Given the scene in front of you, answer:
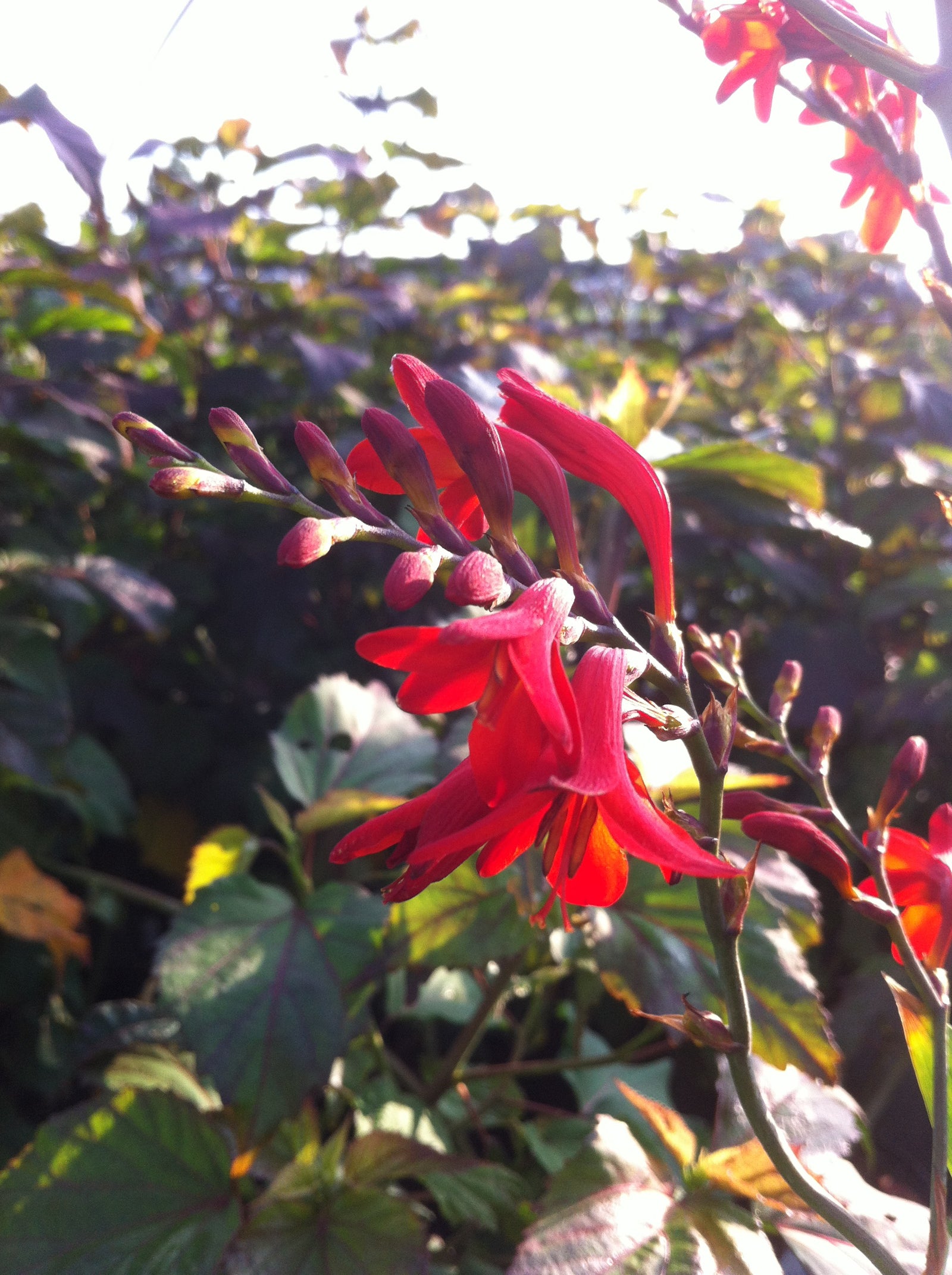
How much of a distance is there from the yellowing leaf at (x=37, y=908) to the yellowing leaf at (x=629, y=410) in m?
1.09

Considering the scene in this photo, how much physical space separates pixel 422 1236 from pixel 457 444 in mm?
778

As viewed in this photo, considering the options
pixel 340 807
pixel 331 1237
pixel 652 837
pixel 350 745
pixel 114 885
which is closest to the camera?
pixel 652 837

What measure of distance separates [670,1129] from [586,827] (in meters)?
0.48

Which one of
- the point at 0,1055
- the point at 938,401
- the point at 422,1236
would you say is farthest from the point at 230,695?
the point at 938,401

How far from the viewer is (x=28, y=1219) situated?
90cm

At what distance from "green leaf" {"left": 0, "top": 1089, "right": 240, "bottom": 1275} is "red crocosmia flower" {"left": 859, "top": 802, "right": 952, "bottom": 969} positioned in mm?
722

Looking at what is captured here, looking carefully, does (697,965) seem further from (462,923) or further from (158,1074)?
(158,1074)

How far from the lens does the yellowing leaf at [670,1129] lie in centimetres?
84

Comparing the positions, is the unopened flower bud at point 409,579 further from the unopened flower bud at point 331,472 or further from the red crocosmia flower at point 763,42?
the red crocosmia flower at point 763,42

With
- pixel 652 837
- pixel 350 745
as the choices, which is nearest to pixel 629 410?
pixel 350 745

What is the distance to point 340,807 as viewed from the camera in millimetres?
1062

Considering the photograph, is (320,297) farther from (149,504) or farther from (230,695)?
(230,695)

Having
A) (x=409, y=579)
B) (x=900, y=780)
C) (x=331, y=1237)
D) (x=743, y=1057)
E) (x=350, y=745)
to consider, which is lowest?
(x=331, y=1237)

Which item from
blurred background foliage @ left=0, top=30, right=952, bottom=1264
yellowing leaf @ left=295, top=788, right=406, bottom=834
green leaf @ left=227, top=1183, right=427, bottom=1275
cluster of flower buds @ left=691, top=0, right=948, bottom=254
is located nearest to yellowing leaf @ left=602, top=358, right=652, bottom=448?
blurred background foliage @ left=0, top=30, right=952, bottom=1264
